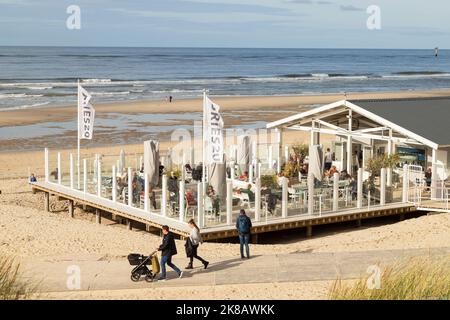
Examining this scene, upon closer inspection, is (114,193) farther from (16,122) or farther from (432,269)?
(16,122)

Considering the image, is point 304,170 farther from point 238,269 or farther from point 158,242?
point 238,269

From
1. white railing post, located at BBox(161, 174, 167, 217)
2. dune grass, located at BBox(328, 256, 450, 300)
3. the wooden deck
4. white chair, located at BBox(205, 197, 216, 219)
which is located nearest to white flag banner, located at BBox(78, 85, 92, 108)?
the wooden deck

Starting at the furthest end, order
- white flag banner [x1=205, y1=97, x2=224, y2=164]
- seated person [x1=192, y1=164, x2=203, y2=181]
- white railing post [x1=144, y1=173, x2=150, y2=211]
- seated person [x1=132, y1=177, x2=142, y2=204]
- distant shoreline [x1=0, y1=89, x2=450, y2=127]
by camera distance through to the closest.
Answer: distant shoreline [x1=0, y1=89, x2=450, y2=127] < seated person [x1=192, y1=164, x2=203, y2=181] < seated person [x1=132, y1=177, x2=142, y2=204] < white railing post [x1=144, y1=173, x2=150, y2=211] < white flag banner [x1=205, y1=97, x2=224, y2=164]

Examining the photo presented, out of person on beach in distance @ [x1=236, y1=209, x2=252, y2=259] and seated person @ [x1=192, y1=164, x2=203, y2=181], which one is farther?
seated person @ [x1=192, y1=164, x2=203, y2=181]

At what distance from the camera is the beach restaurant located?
18500mm

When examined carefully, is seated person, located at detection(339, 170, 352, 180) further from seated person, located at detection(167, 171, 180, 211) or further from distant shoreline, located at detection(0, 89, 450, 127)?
distant shoreline, located at detection(0, 89, 450, 127)

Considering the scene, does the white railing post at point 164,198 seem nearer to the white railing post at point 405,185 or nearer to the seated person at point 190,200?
the seated person at point 190,200

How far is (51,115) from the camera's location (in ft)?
161

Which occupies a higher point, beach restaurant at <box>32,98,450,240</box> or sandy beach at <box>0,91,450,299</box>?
beach restaurant at <box>32,98,450,240</box>

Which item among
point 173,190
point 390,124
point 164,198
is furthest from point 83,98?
point 390,124

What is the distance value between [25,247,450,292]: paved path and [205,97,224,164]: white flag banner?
2919mm

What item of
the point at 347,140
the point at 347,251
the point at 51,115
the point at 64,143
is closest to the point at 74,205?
the point at 347,140

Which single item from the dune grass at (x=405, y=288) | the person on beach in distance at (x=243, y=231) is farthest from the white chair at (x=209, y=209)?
the dune grass at (x=405, y=288)

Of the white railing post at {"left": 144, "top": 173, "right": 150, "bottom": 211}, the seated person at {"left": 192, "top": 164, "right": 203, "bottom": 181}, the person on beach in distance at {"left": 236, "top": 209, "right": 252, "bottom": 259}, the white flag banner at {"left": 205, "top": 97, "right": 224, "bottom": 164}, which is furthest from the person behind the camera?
the seated person at {"left": 192, "top": 164, "right": 203, "bottom": 181}
